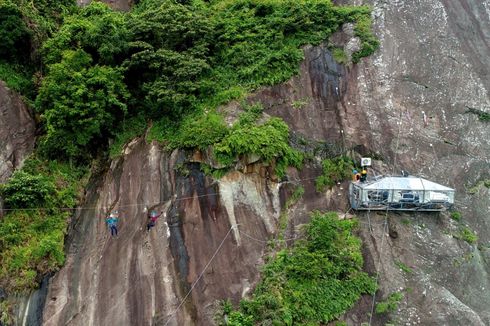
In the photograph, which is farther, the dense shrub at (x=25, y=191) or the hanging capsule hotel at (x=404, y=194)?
the dense shrub at (x=25, y=191)

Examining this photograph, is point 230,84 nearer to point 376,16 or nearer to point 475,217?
point 376,16

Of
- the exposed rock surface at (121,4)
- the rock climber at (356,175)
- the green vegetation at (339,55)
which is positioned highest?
the exposed rock surface at (121,4)

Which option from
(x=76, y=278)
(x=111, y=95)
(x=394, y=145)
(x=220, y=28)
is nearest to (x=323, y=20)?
(x=220, y=28)

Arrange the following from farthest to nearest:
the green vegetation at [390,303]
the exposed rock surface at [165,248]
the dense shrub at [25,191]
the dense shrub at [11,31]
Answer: the dense shrub at [11,31]
the dense shrub at [25,191]
the exposed rock surface at [165,248]
the green vegetation at [390,303]

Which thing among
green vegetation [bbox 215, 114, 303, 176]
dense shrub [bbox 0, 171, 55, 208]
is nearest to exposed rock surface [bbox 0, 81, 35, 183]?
dense shrub [bbox 0, 171, 55, 208]

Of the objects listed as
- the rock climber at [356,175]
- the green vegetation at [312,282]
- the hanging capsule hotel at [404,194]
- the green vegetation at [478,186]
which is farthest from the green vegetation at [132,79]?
the green vegetation at [478,186]

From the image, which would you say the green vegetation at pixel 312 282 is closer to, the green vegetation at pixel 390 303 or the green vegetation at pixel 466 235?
the green vegetation at pixel 390 303
